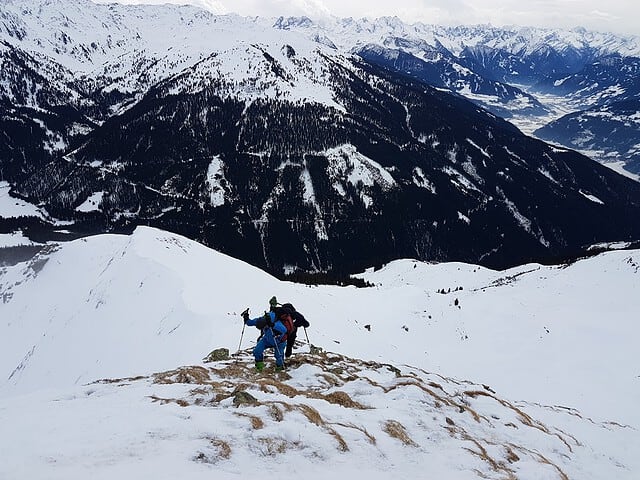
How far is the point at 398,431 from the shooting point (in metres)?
8.49

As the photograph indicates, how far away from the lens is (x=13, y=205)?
611 ft

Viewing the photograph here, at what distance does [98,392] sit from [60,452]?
581cm

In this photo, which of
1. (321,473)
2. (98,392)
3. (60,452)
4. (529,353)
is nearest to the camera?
(60,452)

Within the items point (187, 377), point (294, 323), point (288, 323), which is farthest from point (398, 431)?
point (294, 323)

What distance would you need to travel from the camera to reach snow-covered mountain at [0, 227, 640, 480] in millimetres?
6820

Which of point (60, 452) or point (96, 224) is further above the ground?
point (96, 224)

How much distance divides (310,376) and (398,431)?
15.8 feet

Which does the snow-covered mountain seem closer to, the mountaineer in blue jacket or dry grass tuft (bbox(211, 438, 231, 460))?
dry grass tuft (bbox(211, 438, 231, 460))

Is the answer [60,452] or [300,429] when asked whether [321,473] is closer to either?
[300,429]

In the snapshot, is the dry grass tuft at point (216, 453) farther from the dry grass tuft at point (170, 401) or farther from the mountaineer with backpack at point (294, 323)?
the mountaineer with backpack at point (294, 323)

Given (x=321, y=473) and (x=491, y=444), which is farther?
(x=491, y=444)

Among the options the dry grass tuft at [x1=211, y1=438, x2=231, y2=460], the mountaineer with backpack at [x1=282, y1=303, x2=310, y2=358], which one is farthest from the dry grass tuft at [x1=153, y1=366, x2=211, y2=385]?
the dry grass tuft at [x1=211, y1=438, x2=231, y2=460]

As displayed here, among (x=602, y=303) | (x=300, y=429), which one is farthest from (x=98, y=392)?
(x=602, y=303)

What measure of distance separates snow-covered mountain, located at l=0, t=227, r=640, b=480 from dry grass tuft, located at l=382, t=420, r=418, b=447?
0.06m
